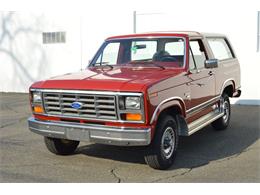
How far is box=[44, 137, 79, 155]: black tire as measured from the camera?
19.9 ft

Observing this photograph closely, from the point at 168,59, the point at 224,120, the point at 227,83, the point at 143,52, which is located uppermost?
the point at 143,52

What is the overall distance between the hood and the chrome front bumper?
0.52 m

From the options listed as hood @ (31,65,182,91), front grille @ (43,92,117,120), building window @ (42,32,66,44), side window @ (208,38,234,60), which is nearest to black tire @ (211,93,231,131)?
side window @ (208,38,234,60)

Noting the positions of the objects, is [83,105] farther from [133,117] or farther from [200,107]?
[200,107]

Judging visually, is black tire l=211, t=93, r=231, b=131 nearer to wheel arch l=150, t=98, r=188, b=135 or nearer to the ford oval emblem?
wheel arch l=150, t=98, r=188, b=135

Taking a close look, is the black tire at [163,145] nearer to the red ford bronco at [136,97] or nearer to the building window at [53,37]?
the red ford bronco at [136,97]

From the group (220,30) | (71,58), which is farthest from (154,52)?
(71,58)

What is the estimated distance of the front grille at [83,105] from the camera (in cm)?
500

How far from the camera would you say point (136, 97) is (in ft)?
15.8

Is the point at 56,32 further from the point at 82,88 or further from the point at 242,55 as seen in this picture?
the point at 82,88

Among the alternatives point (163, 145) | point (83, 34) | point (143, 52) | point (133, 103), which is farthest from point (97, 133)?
point (83, 34)

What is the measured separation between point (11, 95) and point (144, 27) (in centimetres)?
576

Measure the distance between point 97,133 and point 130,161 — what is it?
1.05 m

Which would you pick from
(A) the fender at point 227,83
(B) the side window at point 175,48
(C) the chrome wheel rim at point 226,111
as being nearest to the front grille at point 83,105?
(B) the side window at point 175,48
